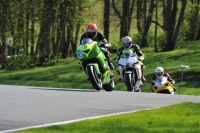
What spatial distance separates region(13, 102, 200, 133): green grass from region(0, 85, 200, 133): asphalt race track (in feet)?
1.67

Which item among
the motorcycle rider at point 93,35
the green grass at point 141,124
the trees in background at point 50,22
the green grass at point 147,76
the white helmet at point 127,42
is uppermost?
the motorcycle rider at point 93,35

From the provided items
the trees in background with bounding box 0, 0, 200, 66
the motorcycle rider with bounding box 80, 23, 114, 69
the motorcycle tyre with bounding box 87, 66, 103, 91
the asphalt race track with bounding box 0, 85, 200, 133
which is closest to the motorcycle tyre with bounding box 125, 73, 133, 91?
the motorcycle rider with bounding box 80, 23, 114, 69

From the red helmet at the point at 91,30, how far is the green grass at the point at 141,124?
6269 millimetres

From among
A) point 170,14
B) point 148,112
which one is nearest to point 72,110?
point 148,112

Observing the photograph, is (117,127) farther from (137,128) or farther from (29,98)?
(29,98)

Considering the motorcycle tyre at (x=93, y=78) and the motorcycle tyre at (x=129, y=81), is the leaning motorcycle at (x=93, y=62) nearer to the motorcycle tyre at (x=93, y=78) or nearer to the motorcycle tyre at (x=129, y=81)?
the motorcycle tyre at (x=93, y=78)

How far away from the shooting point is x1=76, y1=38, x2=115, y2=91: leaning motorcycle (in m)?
17.3

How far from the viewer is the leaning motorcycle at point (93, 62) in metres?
17.3

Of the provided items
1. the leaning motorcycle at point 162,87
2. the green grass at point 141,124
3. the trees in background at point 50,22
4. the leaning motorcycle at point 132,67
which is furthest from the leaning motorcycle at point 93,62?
the trees in background at point 50,22

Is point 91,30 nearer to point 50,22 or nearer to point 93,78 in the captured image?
point 93,78

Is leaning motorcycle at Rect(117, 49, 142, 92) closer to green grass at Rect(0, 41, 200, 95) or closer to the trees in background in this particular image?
green grass at Rect(0, 41, 200, 95)

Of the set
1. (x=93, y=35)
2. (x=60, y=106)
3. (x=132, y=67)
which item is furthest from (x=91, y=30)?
(x=60, y=106)

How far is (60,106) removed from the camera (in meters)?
12.4

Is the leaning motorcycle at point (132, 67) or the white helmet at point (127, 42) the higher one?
the white helmet at point (127, 42)
